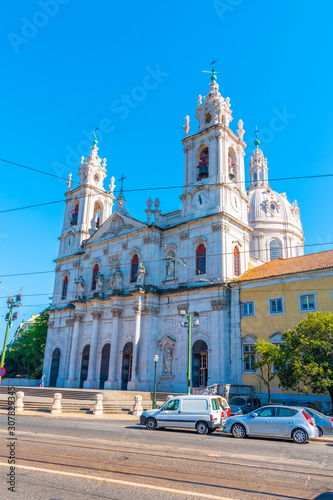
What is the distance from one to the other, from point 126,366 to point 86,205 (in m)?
21.3

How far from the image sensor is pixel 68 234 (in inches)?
1984

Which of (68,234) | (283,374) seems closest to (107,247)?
(68,234)

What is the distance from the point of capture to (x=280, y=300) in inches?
1161

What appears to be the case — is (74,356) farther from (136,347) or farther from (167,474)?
(167,474)

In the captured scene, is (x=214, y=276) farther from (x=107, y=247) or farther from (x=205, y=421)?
(x=205, y=421)

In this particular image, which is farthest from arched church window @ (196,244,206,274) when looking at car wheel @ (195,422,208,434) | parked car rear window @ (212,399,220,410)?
car wheel @ (195,422,208,434)

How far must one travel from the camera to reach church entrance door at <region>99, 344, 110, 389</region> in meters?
38.8

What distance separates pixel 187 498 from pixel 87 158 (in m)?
50.8

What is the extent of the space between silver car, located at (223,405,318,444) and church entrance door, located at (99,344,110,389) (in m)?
25.8

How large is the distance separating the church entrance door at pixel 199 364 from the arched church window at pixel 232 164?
16.5 meters

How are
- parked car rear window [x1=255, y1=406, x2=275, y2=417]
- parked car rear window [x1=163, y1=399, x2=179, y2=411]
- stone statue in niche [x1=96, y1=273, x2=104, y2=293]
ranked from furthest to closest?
stone statue in niche [x1=96, y1=273, x2=104, y2=293]
parked car rear window [x1=163, y1=399, x2=179, y2=411]
parked car rear window [x1=255, y1=406, x2=275, y2=417]

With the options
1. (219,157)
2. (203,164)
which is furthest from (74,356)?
(219,157)

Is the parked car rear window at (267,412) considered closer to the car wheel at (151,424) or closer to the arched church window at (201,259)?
the car wheel at (151,424)

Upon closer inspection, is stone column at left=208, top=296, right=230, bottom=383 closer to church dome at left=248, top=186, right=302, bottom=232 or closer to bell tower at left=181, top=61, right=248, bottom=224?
bell tower at left=181, top=61, right=248, bottom=224
